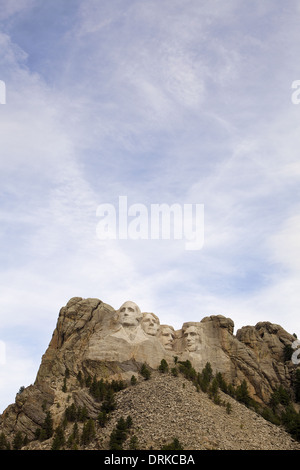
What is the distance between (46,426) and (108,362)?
1138 cm

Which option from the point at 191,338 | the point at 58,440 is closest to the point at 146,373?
the point at 191,338

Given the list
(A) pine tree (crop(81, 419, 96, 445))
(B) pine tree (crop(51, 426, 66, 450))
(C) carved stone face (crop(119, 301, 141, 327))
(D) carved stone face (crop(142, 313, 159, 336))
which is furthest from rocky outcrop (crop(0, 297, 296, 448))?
(B) pine tree (crop(51, 426, 66, 450))

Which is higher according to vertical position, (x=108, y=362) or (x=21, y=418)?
(x=108, y=362)

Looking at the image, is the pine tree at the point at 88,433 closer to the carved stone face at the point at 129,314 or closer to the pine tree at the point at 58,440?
the pine tree at the point at 58,440

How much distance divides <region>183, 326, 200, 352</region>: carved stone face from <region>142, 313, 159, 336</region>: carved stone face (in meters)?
3.71

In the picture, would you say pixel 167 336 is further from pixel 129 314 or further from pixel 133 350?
pixel 133 350

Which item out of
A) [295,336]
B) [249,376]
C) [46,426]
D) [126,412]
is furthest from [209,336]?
[46,426]

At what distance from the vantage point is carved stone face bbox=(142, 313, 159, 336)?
253 ft

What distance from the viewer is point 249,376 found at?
7669 cm

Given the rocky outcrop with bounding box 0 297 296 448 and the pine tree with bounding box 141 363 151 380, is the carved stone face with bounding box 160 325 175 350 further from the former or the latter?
the pine tree with bounding box 141 363 151 380
